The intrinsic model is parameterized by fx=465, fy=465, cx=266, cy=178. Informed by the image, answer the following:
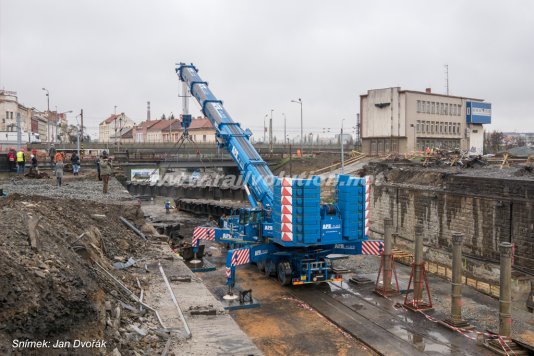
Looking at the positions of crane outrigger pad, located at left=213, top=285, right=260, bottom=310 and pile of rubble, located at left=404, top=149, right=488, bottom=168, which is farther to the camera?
pile of rubble, located at left=404, top=149, right=488, bottom=168

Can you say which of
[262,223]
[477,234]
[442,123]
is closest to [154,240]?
[262,223]

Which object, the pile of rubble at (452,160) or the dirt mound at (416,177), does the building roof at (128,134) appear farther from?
the dirt mound at (416,177)

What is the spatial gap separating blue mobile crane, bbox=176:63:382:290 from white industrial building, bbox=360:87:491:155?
24623 millimetres

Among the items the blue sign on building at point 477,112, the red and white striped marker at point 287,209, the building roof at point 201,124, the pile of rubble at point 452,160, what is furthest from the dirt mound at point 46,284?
the building roof at point 201,124

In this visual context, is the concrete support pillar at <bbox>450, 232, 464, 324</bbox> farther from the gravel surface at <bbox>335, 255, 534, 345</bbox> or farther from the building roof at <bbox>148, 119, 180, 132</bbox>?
the building roof at <bbox>148, 119, 180, 132</bbox>

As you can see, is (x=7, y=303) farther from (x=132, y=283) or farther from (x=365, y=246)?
(x=365, y=246)

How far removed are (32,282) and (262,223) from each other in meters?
11.4

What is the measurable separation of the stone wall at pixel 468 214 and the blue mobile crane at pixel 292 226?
6785 mm

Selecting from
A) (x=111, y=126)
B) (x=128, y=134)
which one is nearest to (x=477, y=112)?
(x=128, y=134)

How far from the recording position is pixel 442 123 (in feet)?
141

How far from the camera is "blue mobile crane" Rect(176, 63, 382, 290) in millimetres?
14547

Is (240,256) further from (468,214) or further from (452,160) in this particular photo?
(452,160)

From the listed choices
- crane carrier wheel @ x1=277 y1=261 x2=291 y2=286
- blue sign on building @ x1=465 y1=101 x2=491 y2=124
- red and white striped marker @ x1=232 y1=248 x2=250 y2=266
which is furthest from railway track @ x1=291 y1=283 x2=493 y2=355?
blue sign on building @ x1=465 y1=101 x2=491 y2=124

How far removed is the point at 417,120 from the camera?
134ft
